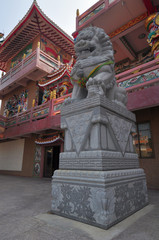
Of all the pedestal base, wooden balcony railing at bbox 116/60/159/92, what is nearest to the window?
wooden balcony railing at bbox 116/60/159/92

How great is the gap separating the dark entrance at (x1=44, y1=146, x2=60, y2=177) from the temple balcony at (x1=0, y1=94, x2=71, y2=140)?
3.72 feet

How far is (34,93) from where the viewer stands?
9.62 meters

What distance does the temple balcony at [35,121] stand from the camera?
603cm

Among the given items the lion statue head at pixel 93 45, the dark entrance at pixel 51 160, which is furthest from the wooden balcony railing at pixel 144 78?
the dark entrance at pixel 51 160

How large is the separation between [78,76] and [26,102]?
843cm

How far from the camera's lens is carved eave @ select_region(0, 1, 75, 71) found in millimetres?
9058

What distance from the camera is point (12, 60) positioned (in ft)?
39.5

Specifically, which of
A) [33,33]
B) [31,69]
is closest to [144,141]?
[31,69]

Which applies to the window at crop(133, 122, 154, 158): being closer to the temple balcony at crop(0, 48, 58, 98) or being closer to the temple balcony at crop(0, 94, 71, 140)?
the temple balcony at crop(0, 94, 71, 140)

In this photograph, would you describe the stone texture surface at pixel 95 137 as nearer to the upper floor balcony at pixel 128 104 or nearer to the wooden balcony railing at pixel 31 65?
the upper floor balcony at pixel 128 104

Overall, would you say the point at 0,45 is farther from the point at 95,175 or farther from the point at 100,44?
the point at 95,175

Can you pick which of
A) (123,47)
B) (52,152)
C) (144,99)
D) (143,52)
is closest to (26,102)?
(52,152)

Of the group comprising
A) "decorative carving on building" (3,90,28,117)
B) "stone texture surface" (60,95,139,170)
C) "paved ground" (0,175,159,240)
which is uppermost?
"decorative carving on building" (3,90,28,117)

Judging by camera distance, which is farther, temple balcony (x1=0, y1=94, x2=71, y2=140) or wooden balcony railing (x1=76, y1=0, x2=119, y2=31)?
temple balcony (x1=0, y1=94, x2=71, y2=140)
